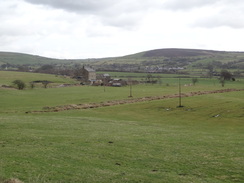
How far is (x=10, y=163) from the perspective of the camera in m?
14.8

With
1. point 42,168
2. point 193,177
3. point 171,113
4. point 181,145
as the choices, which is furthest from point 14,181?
point 171,113

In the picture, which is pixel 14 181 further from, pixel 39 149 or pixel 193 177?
pixel 193 177

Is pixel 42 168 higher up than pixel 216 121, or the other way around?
pixel 42 168

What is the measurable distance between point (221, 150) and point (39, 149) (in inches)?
509

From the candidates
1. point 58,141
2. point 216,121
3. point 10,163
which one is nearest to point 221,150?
point 58,141

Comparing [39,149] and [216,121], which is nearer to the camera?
[39,149]

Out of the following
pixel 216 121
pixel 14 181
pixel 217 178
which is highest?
pixel 14 181

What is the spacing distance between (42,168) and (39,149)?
4.53 m

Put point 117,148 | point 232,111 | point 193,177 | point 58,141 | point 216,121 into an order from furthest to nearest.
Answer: point 232,111 < point 216,121 < point 58,141 < point 117,148 < point 193,177

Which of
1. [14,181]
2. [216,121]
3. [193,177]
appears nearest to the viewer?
[14,181]

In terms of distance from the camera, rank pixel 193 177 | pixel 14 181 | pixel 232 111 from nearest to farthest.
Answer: pixel 14 181
pixel 193 177
pixel 232 111

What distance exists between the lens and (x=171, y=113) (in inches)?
2261

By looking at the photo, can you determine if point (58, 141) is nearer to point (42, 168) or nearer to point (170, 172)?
point (42, 168)

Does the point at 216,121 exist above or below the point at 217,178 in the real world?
below
